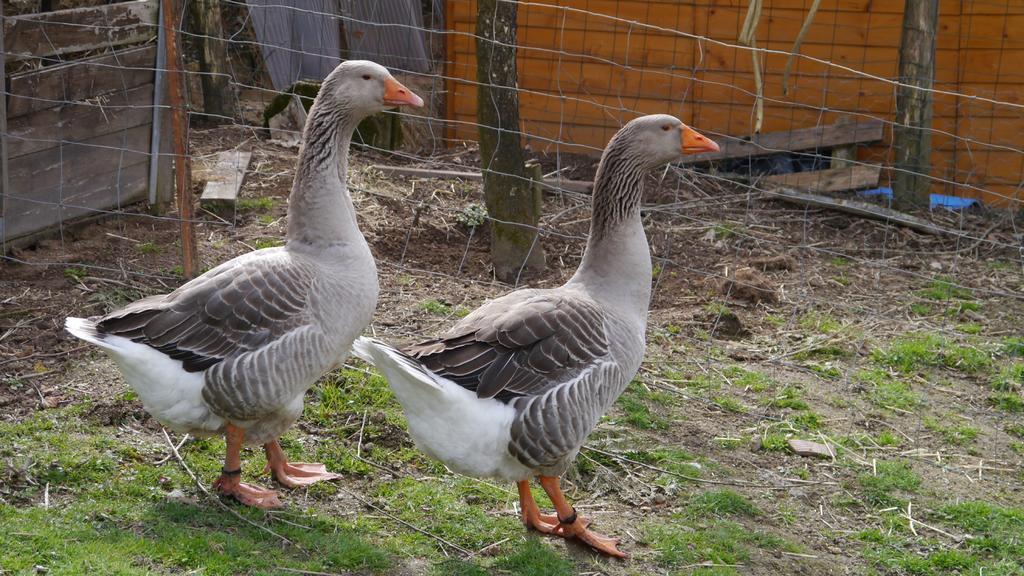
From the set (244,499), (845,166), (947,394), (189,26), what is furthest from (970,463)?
(189,26)

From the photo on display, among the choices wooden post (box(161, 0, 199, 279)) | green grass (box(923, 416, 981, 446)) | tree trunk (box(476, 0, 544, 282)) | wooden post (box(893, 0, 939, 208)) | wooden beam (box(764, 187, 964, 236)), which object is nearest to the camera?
green grass (box(923, 416, 981, 446))

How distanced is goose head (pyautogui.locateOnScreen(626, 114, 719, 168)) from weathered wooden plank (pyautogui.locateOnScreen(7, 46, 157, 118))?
310 cm

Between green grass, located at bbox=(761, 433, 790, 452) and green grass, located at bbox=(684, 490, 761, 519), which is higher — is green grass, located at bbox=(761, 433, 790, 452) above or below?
above

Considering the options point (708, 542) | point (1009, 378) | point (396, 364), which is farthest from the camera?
point (1009, 378)

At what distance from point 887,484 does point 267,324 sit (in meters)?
3.15

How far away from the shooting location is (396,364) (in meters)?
3.90

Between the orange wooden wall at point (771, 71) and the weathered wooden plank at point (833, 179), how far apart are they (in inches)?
20.8

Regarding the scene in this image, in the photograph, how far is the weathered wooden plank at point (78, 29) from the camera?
20.4ft

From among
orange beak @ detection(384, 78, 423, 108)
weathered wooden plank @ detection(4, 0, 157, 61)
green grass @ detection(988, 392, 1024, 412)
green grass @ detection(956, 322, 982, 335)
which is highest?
weathered wooden plank @ detection(4, 0, 157, 61)

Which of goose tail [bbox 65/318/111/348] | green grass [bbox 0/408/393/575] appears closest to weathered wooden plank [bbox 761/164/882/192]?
green grass [bbox 0/408/393/575]

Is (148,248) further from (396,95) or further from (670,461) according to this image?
(670,461)

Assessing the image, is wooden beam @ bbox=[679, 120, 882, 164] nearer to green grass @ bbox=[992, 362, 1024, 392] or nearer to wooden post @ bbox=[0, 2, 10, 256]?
green grass @ bbox=[992, 362, 1024, 392]

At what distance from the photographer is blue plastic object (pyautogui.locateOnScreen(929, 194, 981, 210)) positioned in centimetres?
951

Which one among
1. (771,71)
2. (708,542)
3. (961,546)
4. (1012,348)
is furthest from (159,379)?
(771,71)
